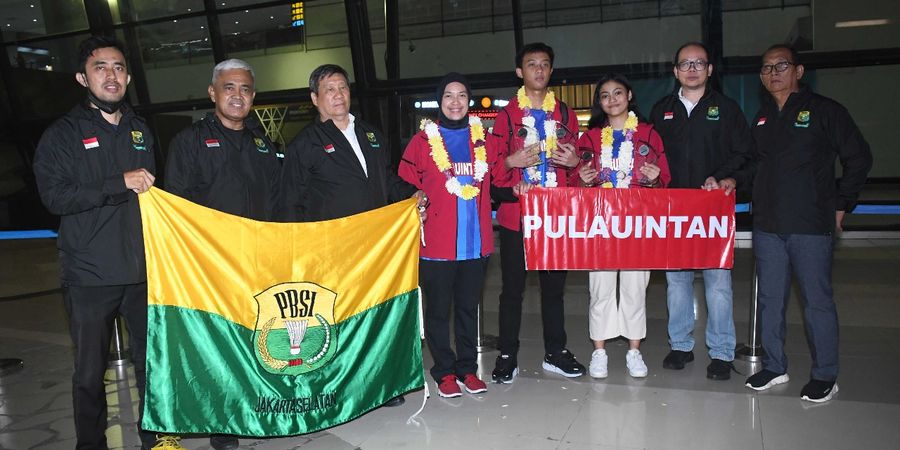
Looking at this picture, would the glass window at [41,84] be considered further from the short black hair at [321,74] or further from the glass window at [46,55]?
the short black hair at [321,74]

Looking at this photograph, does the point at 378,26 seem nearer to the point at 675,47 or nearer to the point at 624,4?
the point at 624,4

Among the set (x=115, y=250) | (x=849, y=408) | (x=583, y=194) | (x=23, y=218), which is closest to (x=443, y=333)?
(x=583, y=194)

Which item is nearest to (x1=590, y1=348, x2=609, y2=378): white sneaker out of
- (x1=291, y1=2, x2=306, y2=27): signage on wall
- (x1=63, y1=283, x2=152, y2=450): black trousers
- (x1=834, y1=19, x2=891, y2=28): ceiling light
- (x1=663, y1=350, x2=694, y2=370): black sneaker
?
(x1=663, y1=350, x2=694, y2=370): black sneaker

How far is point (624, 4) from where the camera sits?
29.5 feet

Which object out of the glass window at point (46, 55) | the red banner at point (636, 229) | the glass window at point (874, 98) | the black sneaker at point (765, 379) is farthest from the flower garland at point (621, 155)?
the glass window at point (46, 55)

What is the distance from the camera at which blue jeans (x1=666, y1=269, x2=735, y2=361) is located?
454 cm

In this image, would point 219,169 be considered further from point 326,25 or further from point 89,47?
point 326,25

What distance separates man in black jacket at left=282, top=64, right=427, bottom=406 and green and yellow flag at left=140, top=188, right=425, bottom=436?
202mm

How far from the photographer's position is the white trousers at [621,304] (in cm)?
455

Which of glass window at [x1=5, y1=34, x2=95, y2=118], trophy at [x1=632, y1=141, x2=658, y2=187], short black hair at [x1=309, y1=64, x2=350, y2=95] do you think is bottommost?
trophy at [x1=632, y1=141, x2=658, y2=187]

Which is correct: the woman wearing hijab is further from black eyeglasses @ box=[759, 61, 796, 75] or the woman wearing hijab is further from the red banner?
black eyeglasses @ box=[759, 61, 796, 75]

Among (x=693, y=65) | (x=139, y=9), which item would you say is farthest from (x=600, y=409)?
(x=139, y=9)

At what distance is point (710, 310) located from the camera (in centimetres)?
461

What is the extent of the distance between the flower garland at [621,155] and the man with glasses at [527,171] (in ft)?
0.66
